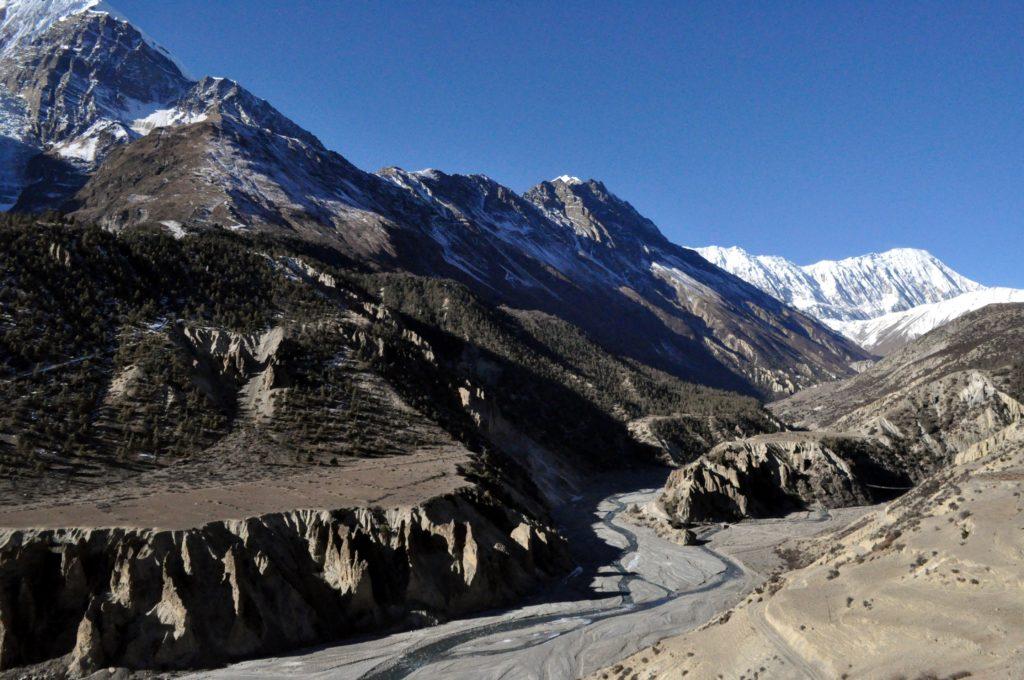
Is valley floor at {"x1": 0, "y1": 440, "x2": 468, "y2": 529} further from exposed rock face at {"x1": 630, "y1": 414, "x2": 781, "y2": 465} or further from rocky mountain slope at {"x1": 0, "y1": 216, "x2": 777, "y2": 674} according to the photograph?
exposed rock face at {"x1": 630, "y1": 414, "x2": 781, "y2": 465}

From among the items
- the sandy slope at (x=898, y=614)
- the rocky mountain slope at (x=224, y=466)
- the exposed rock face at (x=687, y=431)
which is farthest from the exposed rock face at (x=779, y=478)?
the sandy slope at (x=898, y=614)

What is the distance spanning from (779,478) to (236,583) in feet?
248

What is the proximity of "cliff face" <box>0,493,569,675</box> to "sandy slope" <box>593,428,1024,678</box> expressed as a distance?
18.8 metres

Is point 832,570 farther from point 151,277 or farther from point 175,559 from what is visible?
point 151,277

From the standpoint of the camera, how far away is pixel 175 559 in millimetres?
40344

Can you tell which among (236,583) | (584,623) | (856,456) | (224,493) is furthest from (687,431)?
(236,583)

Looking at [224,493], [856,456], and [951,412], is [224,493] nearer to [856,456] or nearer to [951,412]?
[856,456]

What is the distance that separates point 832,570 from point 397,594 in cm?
2887

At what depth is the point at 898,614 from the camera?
1027 inches

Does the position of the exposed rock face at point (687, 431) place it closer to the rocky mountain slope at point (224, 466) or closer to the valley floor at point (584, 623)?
the rocky mountain slope at point (224, 466)

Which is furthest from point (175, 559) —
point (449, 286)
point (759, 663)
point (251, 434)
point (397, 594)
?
point (449, 286)

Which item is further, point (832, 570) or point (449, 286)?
point (449, 286)

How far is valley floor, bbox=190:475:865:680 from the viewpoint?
1524 inches

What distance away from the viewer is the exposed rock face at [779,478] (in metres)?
86.3
